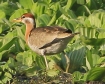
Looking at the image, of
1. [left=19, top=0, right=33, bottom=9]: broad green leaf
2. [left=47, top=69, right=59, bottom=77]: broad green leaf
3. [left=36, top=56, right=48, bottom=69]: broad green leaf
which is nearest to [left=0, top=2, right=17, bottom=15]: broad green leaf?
[left=19, top=0, right=33, bottom=9]: broad green leaf

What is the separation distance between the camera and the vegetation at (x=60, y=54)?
771cm

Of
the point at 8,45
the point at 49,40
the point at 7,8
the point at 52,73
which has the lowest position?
the point at 52,73

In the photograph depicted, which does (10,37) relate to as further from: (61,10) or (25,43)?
(61,10)

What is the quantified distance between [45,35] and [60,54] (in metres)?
0.51

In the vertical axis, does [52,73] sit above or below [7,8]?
below

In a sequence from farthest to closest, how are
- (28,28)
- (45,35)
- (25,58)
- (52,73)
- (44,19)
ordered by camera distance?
(44,19) → (28,28) → (25,58) → (45,35) → (52,73)

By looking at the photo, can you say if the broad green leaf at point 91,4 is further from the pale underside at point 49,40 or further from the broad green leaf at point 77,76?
the broad green leaf at point 77,76

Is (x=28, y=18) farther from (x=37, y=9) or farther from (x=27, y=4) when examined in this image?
(x=27, y=4)

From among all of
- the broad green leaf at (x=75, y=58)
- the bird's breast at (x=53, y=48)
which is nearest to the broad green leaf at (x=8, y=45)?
the bird's breast at (x=53, y=48)

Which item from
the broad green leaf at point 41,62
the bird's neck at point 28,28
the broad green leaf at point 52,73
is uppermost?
the bird's neck at point 28,28

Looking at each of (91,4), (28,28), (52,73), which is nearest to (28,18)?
(28,28)

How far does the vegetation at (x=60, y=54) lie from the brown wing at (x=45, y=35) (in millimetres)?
241

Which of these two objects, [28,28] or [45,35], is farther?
[28,28]

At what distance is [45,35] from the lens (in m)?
8.02
